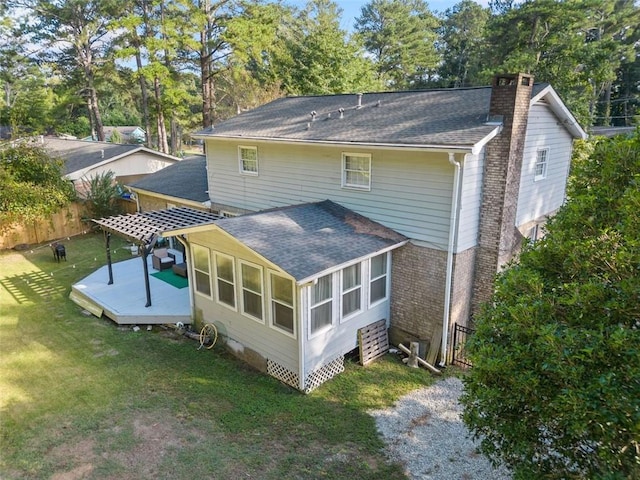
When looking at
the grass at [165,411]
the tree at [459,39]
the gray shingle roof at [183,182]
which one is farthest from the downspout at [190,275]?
the tree at [459,39]

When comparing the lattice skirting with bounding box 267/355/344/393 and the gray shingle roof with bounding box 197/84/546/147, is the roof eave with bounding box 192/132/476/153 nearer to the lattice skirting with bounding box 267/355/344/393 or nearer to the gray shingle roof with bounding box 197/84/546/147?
the gray shingle roof with bounding box 197/84/546/147

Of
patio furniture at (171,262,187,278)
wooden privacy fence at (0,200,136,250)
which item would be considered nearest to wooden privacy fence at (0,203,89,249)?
wooden privacy fence at (0,200,136,250)

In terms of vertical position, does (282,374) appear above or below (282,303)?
below

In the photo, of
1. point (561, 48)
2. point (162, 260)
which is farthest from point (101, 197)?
point (561, 48)

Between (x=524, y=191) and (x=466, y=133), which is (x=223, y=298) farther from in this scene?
(x=524, y=191)

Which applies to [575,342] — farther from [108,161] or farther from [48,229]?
[108,161]

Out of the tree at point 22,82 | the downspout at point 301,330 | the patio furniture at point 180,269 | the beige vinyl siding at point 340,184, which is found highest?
the tree at point 22,82

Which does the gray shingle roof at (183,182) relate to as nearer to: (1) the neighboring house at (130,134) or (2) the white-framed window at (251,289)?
(2) the white-framed window at (251,289)
